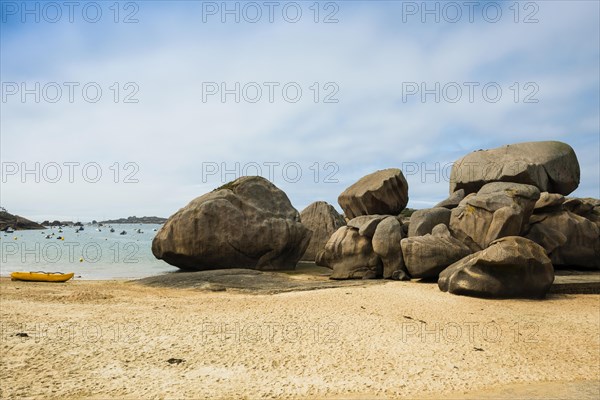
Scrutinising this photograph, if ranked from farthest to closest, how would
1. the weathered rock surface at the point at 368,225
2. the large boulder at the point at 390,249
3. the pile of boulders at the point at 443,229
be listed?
the weathered rock surface at the point at 368,225, the large boulder at the point at 390,249, the pile of boulders at the point at 443,229

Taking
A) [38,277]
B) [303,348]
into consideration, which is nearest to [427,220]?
[303,348]

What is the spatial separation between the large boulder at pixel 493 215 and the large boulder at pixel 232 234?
30.8ft

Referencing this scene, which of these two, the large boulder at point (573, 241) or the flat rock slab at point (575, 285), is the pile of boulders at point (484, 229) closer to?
the large boulder at point (573, 241)

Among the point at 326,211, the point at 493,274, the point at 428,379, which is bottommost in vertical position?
the point at 428,379

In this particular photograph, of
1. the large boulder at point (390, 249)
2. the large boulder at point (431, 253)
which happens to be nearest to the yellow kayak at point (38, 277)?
the large boulder at point (390, 249)

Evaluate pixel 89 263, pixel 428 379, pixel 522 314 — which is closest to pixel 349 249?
pixel 522 314

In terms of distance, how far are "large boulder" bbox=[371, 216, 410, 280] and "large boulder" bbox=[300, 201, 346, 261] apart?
9.92m

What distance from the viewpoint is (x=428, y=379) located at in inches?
303

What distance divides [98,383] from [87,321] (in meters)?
4.23

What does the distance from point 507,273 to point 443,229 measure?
4214mm

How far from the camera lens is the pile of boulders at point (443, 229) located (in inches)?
589

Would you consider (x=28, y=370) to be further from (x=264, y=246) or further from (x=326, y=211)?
(x=326, y=211)

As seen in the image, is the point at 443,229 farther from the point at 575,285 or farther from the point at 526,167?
the point at 526,167

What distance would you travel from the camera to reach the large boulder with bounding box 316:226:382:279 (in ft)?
65.2
